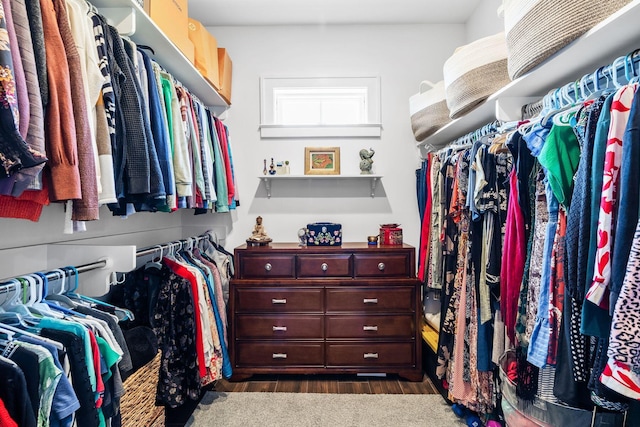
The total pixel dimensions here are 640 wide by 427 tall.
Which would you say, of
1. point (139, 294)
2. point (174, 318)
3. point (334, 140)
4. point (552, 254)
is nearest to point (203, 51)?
point (334, 140)

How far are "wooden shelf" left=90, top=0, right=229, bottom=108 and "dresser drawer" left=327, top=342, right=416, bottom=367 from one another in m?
1.93

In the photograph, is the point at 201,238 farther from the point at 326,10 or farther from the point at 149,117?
the point at 326,10

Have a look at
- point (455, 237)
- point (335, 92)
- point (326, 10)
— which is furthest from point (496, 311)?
point (326, 10)

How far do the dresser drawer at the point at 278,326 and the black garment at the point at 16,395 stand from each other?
1.71 meters

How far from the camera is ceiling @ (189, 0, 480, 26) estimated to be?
9.11ft

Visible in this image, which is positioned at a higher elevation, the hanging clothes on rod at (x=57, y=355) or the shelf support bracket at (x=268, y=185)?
the shelf support bracket at (x=268, y=185)

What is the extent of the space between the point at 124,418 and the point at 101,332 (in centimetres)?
43

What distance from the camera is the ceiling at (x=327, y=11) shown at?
9.11ft

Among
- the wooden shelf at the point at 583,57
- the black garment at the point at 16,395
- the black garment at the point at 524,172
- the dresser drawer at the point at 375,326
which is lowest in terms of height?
the dresser drawer at the point at 375,326

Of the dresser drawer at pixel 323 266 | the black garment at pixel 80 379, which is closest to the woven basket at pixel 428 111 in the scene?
the dresser drawer at pixel 323 266

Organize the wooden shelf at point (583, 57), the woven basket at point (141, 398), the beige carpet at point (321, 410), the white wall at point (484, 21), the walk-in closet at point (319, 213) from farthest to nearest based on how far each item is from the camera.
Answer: the white wall at point (484, 21) → the beige carpet at point (321, 410) → the woven basket at point (141, 398) → the wooden shelf at point (583, 57) → the walk-in closet at point (319, 213)

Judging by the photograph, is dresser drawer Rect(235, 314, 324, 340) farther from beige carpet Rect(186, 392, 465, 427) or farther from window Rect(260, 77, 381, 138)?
window Rect(260, 77, 381, 138)

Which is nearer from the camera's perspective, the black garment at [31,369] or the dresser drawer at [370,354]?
the black garment at [31,369]

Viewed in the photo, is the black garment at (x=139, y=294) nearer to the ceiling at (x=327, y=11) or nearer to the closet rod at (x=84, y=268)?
the closet rod at (x=84, y=268)
